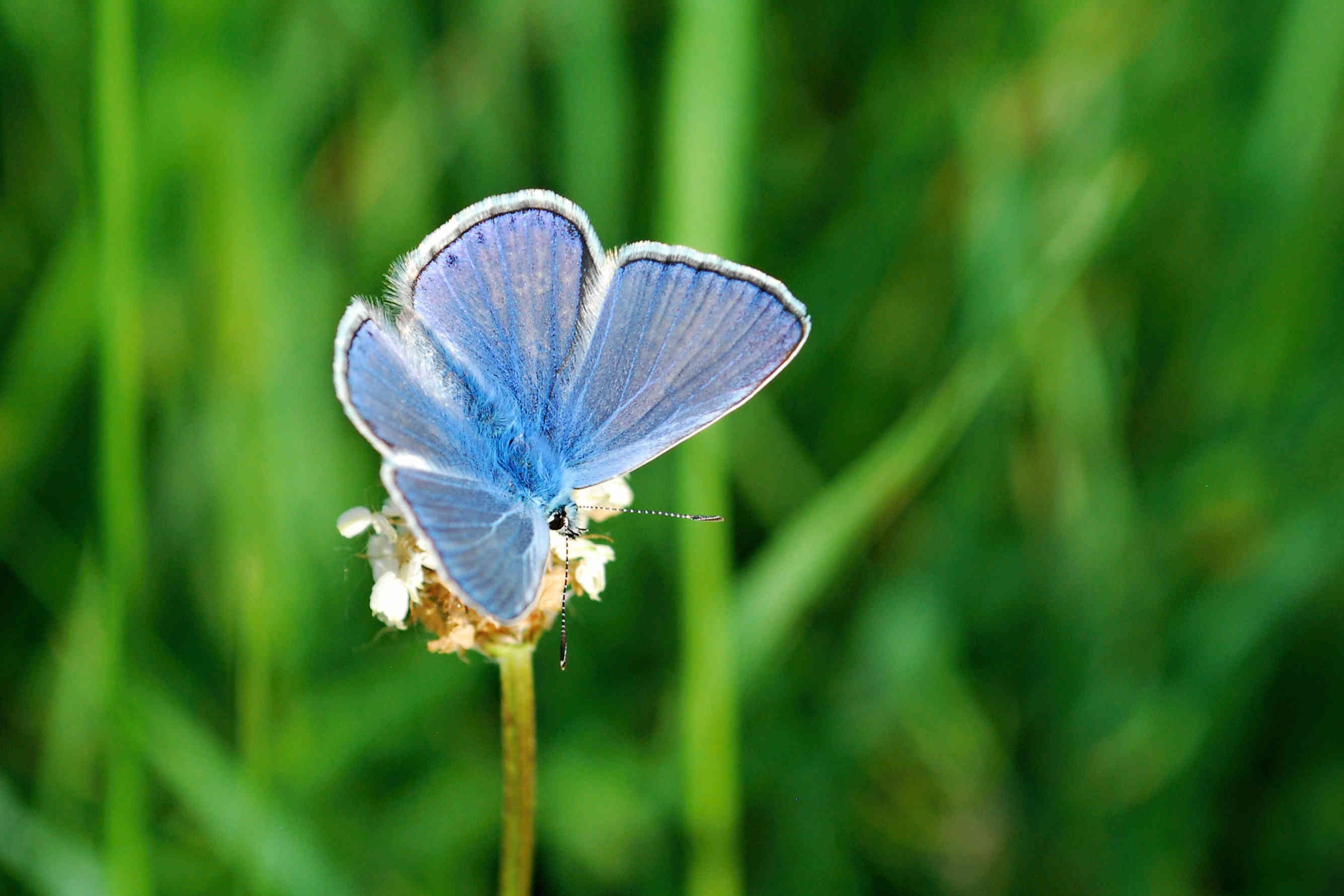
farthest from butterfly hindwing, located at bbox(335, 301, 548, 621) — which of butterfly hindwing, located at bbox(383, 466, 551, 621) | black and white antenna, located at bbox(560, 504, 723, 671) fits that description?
black and white antenna, located at bbox(560, 504, 723, 671)

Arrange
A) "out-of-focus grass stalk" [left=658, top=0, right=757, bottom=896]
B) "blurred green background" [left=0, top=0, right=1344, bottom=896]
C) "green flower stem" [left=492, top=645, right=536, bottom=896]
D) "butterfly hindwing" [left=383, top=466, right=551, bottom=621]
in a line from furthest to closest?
"blurred green background" [left=0, top=0, right=1344, bottom=896] → "out-of-focus grass stalk" [left=658, top=0, right=757, bottom=896] → "green flower stem" [left=492, top=645, right=536, bottom=896] → "butterfly hindwing" [left=383, top=466, right=551, bottom=621]

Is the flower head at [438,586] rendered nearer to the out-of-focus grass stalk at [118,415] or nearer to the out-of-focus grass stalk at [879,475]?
the out-of-focus grass stalk at [118,415]

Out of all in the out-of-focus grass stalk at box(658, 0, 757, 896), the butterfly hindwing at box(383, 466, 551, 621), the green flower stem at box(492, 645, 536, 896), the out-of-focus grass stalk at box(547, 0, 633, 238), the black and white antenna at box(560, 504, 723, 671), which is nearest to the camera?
the butterfly hindwing at box(383, 466, 551, 621)

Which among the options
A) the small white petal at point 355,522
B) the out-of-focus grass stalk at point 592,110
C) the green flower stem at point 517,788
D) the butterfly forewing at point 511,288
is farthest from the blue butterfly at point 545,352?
the out-of-focus grass stalk at point 592,110

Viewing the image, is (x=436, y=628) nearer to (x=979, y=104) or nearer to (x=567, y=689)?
(x=567, y=689)

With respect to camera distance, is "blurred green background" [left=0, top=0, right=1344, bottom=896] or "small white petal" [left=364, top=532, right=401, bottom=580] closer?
"small white petal" [left=364, top=532, right=401, bottom=580]

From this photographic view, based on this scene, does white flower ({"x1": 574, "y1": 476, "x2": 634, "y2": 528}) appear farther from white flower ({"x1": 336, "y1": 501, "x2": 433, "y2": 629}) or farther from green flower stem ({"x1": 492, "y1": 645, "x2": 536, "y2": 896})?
green flower stem ({"x1": 492, "y1": 645, "x2": 536, "y2": 896})

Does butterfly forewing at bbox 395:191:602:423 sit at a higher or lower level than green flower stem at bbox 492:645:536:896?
higher

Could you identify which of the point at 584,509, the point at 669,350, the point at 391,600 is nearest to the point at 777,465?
the point at 584,509
